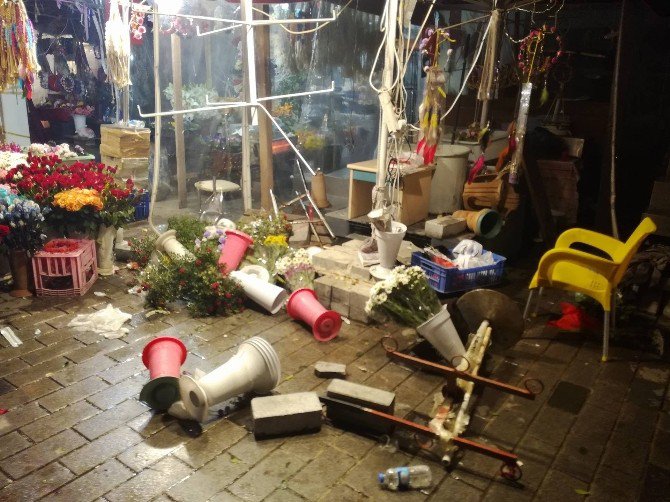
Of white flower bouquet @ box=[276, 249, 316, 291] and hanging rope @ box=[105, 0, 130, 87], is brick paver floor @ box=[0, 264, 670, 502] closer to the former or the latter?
white flower bouquet @ box=[276, 249, 316, 291]

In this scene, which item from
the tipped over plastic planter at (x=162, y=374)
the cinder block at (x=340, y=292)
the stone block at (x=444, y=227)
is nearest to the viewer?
the tipped over plastic planter at (x=162, y=374)

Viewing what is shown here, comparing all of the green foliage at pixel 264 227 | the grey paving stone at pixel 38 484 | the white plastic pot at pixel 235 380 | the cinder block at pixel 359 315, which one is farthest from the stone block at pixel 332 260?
the grey paving stone at pixel 38 484

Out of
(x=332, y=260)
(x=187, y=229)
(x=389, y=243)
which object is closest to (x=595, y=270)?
(x=389, y=243)

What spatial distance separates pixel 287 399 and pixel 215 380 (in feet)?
1.70

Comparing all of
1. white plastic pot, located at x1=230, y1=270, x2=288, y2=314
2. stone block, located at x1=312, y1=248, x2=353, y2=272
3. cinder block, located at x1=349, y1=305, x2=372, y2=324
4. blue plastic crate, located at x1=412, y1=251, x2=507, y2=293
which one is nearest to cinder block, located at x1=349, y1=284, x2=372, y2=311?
cinder block, located at x1=349, y1=305, x2=372, y2=324

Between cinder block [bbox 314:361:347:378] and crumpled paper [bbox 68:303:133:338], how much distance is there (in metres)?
1.93

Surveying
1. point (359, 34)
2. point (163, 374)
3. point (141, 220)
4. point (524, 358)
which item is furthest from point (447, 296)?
point (359, 34)

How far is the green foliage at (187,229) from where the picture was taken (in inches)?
259

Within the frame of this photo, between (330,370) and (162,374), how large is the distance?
4.30 ft

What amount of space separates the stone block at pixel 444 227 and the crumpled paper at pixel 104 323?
3.54m

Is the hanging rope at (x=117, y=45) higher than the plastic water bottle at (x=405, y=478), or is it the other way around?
the hanging rope at (x=117, y=45)

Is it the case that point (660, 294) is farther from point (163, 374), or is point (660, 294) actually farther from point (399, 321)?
point (163, 374)

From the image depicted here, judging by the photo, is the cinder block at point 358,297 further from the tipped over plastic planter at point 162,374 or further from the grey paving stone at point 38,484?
the grey paving stone at point 38,484

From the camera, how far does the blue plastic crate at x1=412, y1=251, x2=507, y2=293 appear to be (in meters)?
5.69
